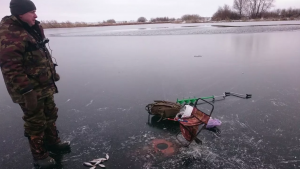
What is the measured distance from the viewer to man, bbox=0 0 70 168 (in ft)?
8.00

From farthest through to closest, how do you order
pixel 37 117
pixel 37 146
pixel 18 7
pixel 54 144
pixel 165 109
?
1. pixel 165 109
2. pixel 54 144
3. pixel 37 146
4. pixel 37 117
5. pixel 18 7

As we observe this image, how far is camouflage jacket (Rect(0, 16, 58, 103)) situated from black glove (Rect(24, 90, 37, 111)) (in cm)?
7

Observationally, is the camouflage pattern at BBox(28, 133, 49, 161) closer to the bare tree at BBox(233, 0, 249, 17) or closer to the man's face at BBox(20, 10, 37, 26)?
the man's face at BBox(20, 10, 37, 26)

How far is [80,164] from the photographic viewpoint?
3.07 meters

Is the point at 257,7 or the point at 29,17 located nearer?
the point at 29,17

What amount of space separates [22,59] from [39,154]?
1.39 m

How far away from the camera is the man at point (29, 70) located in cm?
244

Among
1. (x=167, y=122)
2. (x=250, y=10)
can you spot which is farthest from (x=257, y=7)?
(x=167, y=122)

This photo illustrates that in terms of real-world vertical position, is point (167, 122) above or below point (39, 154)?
below

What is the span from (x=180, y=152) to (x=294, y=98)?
3635 millimetres

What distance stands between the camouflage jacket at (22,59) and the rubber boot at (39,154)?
0.61 m

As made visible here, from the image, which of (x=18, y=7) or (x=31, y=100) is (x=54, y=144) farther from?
(x=18, y=7)

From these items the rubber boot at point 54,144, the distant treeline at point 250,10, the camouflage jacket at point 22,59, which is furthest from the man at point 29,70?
the distant treeline at point 250,10

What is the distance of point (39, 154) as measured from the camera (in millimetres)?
2973
